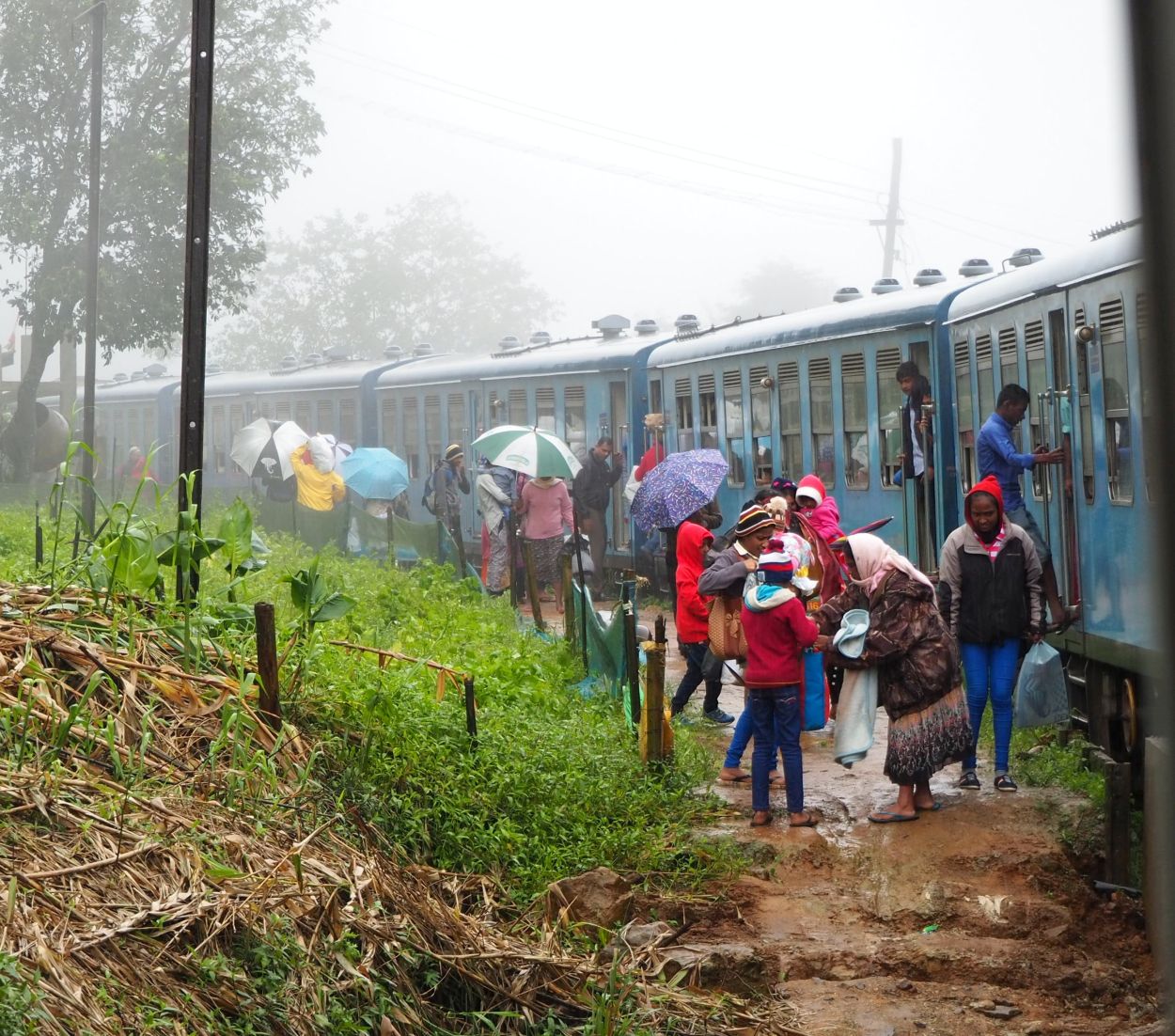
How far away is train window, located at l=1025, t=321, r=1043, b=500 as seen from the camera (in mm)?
9883

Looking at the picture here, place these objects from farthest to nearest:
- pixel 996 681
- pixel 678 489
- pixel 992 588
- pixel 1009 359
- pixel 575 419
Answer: pixel 575 419, pixel 1009 359, pixel 678 489, pixel 996 681, pixel 992 588

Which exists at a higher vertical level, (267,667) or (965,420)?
(965,420)

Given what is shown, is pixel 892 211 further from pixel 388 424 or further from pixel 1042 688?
pixel 1042 688

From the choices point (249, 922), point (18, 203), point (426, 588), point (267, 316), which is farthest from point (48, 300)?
point (267, 316)

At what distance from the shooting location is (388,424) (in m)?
24.8

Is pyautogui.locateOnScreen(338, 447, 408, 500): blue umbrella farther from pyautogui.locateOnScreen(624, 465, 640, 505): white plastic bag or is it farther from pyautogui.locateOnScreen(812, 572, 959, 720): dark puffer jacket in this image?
pyautogui.locateOnScreen(812, 572, 959, 720): dark puffer jacket

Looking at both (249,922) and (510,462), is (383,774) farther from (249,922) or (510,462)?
(510,462)

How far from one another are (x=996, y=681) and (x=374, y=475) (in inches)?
449

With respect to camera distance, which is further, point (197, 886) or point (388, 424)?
point (388, 424)

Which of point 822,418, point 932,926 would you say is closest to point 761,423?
point 822,418

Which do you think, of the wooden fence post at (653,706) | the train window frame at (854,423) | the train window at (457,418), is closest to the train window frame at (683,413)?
the train window frame at (854,423)

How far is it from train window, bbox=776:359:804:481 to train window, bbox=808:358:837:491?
255mm

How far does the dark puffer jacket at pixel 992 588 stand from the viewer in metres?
8.20

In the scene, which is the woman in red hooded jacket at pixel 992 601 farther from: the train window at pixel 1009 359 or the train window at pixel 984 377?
the train window at pixel 984 377
